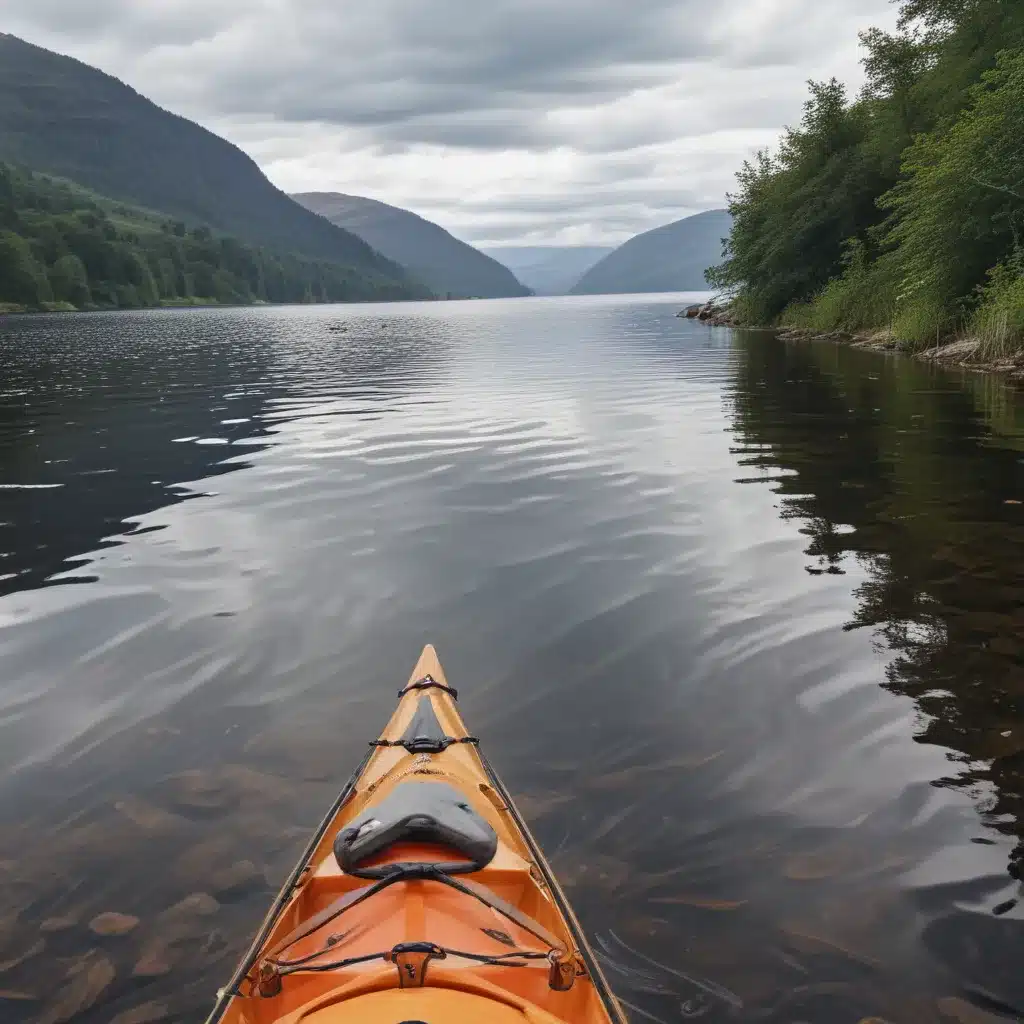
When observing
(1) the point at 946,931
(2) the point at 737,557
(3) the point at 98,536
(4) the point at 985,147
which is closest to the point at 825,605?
(2) the point at 737,557

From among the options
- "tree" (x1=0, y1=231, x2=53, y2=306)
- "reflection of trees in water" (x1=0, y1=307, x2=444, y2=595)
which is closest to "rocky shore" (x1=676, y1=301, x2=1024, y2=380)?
"reflection of trees in water" (x1=0, y1=307, x2=444, y2=595)

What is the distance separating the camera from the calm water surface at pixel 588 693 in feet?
15.4

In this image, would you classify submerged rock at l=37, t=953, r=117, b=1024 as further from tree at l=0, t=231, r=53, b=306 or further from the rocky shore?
tree at l=0, t=231, r=53, b=306

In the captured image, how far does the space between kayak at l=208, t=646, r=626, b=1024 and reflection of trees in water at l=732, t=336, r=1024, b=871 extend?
3.34 metres

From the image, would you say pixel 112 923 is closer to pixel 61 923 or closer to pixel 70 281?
pixel 61 923

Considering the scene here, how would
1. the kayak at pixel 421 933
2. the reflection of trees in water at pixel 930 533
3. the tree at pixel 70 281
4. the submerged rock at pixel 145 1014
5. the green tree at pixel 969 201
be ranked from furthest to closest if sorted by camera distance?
the tree at pixel 70 281 < the green tree at pixel 969 201 < the reflection of trees in water at pixel 930 533 < the submerged rock at pixel 145 1014 < the kayak at pixel 421 933

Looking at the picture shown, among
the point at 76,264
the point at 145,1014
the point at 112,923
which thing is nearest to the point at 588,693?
the point at 112,923

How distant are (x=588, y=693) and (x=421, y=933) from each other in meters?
4.32

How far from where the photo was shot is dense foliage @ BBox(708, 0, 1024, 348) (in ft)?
93.3

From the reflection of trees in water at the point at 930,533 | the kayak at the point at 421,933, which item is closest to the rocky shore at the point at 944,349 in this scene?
the reflection of trees in water at the point at 930,533

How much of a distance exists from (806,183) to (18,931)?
56.7m

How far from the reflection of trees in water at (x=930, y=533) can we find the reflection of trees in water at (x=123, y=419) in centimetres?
1023

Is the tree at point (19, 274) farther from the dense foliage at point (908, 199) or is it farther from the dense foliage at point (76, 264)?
the dense foliage at point (908, 199)

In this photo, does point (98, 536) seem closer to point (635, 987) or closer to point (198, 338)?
point (635, 987)
